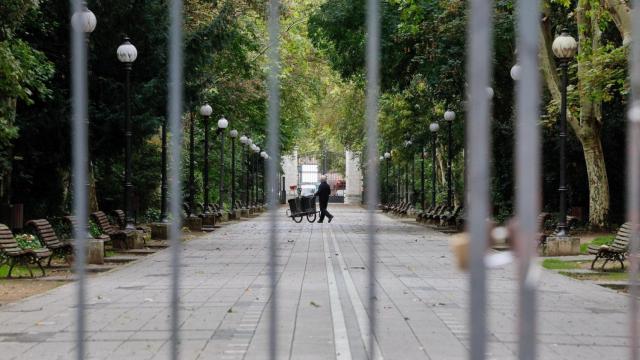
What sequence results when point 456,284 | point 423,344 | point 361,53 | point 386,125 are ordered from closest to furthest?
point 423,344 → point 456,284 → point 361,53 → point 386,125

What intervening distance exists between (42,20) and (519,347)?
2076 centimetres

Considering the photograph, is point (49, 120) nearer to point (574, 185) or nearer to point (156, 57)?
point (156, 57)

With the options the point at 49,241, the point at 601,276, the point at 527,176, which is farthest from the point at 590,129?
the point at 527,176

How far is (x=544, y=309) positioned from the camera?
1025 centimetres

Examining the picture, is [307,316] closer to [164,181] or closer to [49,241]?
[49,241]

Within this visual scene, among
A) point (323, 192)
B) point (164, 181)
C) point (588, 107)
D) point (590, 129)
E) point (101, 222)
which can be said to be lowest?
point (101, 222)

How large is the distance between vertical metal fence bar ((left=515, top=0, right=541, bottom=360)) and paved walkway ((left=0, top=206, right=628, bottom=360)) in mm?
2431

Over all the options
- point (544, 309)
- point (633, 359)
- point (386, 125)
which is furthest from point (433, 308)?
point (386, 125)

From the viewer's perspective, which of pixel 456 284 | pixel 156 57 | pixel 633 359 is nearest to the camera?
pixel 633 359

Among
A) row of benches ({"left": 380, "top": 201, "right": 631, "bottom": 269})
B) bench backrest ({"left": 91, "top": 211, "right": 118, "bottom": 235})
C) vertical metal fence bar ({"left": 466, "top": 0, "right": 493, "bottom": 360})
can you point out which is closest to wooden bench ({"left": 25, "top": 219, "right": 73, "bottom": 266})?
bench backrest ({"left": 91, "top": 211, "right": 118, "bottom": 235})

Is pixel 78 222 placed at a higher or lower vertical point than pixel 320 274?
higher

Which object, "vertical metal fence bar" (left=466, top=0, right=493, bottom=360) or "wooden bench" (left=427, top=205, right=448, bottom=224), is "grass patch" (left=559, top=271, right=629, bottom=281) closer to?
"vertical metal fence bar" (left=466, top=0, right=493, bottom=360)

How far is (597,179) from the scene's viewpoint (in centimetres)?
2859

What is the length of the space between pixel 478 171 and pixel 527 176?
0.37ft
